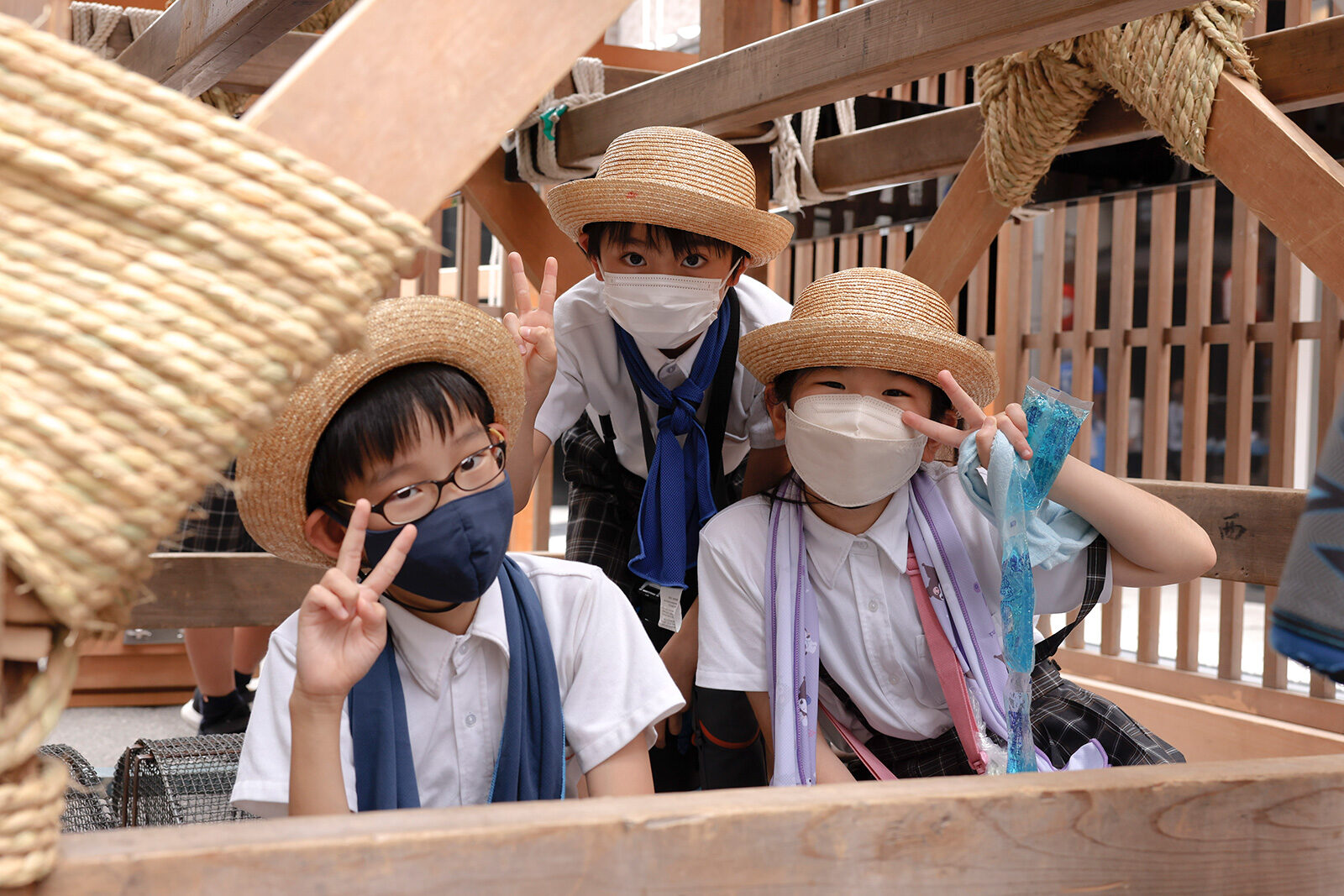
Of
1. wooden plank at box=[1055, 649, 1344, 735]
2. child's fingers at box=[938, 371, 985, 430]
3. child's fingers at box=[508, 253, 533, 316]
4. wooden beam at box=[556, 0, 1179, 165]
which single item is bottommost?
wooden plank at box=[1055, 649, 1344, 735]

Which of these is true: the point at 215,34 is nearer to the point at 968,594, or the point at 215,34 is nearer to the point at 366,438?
the point at 366,438

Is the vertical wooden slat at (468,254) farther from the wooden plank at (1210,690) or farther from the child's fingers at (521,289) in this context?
the wooden plank at (1210,690)

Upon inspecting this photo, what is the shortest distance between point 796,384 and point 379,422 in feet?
2.39

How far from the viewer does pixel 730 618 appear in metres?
1.66

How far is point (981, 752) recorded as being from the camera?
4.89 feet

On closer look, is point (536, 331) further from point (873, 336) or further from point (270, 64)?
point (270, 64)

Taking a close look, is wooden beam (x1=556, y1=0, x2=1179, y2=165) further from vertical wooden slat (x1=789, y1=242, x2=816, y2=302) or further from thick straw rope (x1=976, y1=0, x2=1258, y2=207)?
vertical wooden slat (x1=789, y1=242, x2=816, y2=302)

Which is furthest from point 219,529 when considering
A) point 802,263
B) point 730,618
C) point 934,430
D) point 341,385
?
point 802,263

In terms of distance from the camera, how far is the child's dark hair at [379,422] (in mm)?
1190

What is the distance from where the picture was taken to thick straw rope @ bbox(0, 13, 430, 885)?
20.7 inches

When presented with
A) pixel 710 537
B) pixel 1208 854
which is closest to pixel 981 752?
pixel 710 537

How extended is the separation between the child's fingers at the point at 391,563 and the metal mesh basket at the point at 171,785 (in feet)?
3.53

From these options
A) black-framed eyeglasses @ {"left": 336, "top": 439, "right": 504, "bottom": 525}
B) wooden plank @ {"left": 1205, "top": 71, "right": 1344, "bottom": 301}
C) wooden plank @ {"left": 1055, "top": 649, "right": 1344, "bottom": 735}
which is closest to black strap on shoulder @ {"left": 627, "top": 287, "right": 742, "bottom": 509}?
black-framed eyeglasses @ {"left": 336, "top": 439, "right": 504, "bottom": 525}

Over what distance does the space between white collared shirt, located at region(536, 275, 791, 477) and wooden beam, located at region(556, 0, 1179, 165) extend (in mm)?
369
